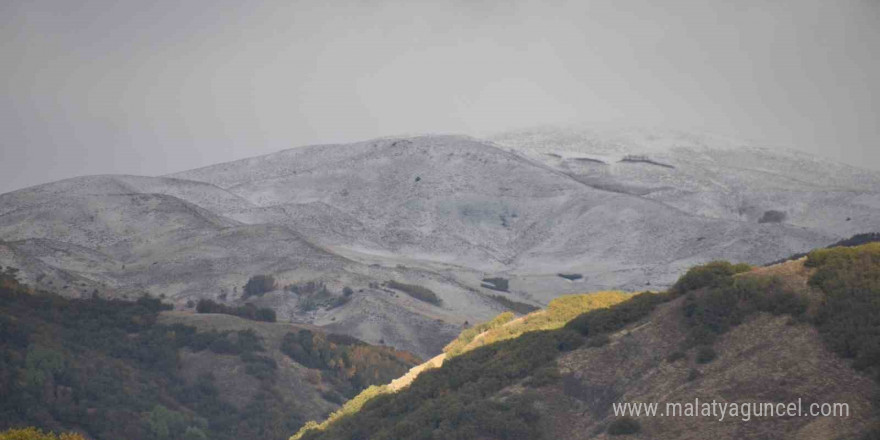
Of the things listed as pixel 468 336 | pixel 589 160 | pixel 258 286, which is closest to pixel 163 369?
pixel 468 336

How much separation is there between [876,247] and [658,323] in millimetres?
4831

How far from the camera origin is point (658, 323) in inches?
1013

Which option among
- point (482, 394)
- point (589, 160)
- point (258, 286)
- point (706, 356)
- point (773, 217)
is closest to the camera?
point (706, 356)

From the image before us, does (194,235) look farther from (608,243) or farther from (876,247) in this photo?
(876,247)

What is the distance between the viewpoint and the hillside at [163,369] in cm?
4138


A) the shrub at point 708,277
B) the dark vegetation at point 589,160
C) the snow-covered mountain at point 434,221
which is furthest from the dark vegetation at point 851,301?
the dark vegetation at point 589,160

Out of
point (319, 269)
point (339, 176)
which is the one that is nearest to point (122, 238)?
point (319, 269)

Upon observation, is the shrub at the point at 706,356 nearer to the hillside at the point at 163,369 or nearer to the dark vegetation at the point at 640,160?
the hillside at the point at 163,369

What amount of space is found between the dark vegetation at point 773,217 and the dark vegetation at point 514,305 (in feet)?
135

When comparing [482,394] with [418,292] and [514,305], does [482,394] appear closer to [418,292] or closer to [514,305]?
[418,292]

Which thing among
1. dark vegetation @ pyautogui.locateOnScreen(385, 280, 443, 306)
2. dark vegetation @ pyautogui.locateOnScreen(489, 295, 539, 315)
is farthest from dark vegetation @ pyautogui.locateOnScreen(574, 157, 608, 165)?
dark vegetation @ pyautogui.locateOnScreen(385, 280, 443, 306)

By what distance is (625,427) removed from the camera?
72.0 ft

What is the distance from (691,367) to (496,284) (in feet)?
250

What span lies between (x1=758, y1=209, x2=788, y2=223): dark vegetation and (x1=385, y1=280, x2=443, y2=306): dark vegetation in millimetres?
46796
